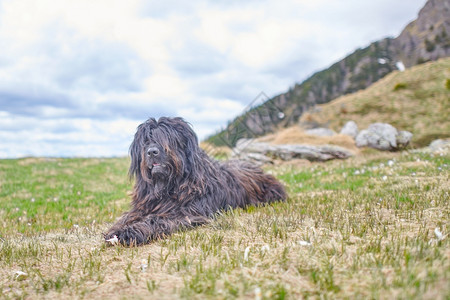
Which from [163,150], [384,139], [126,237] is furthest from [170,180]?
[384,139]

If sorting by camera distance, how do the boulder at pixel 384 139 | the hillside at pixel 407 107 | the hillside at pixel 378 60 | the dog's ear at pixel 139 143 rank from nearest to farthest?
the dog's ear at pixel 139 143 < the boulder at pixel 384 139 < the hillside at pixel 407 107 < the hillside at pixel 378 60

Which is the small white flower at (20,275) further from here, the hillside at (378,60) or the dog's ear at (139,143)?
the hillside at (378,60)

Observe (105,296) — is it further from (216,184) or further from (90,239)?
(216,184)

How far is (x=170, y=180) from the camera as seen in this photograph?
5766 millimetres

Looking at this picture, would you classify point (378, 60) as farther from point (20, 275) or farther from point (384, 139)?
point (20, 275)

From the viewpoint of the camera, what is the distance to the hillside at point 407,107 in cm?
2181

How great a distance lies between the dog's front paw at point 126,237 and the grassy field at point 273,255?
0.13 metres

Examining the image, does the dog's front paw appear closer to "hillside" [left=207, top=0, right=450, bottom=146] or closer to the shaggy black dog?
the shaggy black dog

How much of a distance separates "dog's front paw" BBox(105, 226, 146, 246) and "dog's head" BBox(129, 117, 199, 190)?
1019 mm

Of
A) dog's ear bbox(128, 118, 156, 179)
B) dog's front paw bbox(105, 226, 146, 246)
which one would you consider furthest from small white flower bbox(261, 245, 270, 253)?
dog's ear bbox(128, 118, 156, 179)

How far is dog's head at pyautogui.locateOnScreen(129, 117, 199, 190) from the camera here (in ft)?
18.2

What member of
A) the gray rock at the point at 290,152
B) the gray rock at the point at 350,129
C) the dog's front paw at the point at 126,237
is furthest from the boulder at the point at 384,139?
the dog's front paw at the point at 126,237

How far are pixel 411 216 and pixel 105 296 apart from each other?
13.4 ft

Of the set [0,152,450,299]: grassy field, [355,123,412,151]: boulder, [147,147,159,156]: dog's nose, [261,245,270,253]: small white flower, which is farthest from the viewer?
[355,123,412,151]: boulder
